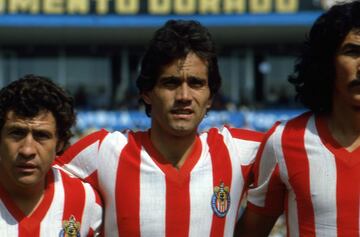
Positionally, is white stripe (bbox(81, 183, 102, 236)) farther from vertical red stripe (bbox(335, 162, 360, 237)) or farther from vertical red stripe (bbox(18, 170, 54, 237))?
vertical red stripe (bbox(335, 162, 360, 237))

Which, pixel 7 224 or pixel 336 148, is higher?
pixel 336 148

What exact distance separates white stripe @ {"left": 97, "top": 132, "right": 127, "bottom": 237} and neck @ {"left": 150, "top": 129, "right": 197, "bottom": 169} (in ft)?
0.60

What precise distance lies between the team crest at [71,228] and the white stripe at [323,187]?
3.75 feet

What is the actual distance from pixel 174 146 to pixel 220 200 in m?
0.35

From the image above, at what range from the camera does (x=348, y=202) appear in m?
3.42

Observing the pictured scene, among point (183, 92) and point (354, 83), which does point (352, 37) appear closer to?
point (354, 83)

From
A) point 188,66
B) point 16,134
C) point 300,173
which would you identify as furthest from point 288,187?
point 16,134

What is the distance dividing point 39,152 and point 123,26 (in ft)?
50.1

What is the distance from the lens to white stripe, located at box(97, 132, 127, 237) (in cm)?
363

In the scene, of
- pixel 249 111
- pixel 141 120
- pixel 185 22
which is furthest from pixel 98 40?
pixel 185 22

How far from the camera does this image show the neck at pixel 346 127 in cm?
349

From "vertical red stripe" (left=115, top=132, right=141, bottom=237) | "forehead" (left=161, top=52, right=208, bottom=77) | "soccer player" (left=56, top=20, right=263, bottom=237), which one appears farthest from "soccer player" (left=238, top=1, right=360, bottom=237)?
"vertical red stripe" (left=115, top=132, right=141, bottom=237)

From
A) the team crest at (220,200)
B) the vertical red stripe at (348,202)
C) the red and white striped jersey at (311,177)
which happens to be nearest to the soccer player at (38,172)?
the team crest at (220,200)

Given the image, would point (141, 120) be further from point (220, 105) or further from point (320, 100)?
point (320, 100)
